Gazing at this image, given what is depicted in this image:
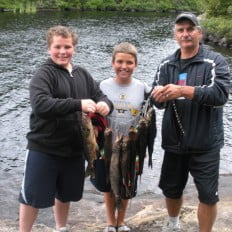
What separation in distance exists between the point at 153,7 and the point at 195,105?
73.8m

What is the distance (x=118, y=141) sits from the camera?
4594 mm

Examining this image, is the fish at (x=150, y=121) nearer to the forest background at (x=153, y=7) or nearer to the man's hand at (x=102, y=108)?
the man's hand at (x=102, y=108)

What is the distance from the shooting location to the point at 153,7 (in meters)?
75.4

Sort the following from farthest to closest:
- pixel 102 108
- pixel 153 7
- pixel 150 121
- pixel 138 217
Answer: pixel 153 7, pixel 138 217, pixel 150 121, pixel 102 108

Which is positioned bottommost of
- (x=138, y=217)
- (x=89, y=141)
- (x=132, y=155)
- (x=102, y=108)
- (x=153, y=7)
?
(x=153, y=7)

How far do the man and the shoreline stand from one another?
897 mm

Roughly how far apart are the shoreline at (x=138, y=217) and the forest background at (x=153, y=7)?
93.9 ft

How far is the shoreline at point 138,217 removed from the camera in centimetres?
551

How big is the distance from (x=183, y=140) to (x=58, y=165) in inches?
57.0

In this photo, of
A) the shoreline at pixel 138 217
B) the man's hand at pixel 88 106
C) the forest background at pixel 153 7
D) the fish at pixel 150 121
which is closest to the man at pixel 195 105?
the fish at pixel 150 121

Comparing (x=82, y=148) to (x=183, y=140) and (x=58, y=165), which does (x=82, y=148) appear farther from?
(x=183, y=140)

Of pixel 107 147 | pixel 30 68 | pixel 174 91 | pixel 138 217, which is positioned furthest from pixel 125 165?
pixel 30 68

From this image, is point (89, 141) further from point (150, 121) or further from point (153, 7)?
point (153, 7)

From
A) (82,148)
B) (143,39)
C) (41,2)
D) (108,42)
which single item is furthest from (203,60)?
(41,2)
